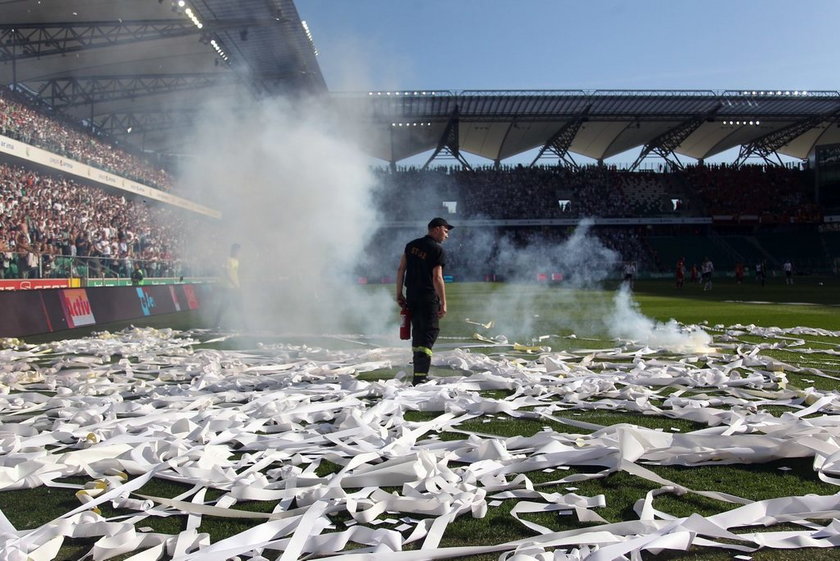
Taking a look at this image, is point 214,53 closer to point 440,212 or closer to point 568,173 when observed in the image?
point 440,212

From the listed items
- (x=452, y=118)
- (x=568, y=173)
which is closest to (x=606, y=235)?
(x=568, y=173)

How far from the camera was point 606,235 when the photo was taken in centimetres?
5578

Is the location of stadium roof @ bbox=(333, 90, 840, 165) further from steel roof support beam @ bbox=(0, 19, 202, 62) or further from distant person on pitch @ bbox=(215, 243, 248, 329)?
distant person on pitch @ bbox=(215, 243, 248, 329)

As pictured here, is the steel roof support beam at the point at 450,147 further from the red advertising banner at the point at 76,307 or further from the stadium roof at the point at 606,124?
the red advertising banner at the point at 76,307

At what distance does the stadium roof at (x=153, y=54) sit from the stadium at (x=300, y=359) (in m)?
0.14

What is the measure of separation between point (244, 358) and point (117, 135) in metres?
31.8

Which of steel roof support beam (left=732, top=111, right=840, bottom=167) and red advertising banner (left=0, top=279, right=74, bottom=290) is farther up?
steel roof support beam (left=732, top=111, right=840, bottom=167)

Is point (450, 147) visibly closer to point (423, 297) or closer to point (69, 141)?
point (69, 141)

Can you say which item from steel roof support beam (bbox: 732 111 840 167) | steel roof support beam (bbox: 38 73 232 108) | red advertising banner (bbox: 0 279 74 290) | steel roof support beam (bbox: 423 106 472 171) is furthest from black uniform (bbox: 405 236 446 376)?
steel roof support beam (bbox: 732 111 840 167)

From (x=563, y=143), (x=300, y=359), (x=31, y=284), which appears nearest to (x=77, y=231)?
(x=31, y=284)

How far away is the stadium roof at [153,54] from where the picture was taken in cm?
2455

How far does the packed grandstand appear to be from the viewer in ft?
82.1

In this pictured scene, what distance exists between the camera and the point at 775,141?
59.8 m

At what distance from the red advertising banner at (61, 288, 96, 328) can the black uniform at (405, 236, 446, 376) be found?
11.5 m
